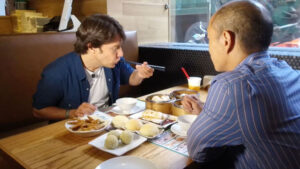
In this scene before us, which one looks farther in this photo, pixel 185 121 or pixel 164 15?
pixel 164 15

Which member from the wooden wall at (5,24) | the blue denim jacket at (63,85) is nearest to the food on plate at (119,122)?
the blue denim jacket at (63,85)

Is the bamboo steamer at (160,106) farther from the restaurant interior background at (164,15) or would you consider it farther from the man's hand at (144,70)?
the restaurant interior background at (164,15)

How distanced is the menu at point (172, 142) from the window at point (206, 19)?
1.13 m

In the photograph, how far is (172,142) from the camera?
3.58ft

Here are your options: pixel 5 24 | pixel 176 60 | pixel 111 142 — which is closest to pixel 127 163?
pixel 111 142

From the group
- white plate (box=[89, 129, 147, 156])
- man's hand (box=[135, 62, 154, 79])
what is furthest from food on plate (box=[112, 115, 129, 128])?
man's hand (box=[135, 62, 154, 79])

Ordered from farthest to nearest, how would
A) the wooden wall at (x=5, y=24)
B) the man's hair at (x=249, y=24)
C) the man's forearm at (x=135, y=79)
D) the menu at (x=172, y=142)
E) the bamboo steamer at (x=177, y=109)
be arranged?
the wooden wall at (x=5, y=24) → the man's forearm at (x=135, y=79) → the bamboo steamer at (x=177, y=109) → the menu at (x=172, y=142) → the man's hair at (x=249, y=24)

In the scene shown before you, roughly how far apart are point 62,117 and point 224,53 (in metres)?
1.07

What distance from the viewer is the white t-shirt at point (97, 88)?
1.77 metres

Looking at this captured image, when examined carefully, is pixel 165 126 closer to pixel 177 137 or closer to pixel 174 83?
pixel 177 137

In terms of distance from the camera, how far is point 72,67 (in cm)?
165

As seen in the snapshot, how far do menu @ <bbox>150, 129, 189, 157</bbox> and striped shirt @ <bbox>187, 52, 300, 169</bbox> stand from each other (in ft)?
0.43

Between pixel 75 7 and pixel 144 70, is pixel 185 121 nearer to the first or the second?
pixel 144 70

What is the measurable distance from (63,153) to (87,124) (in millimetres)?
217
